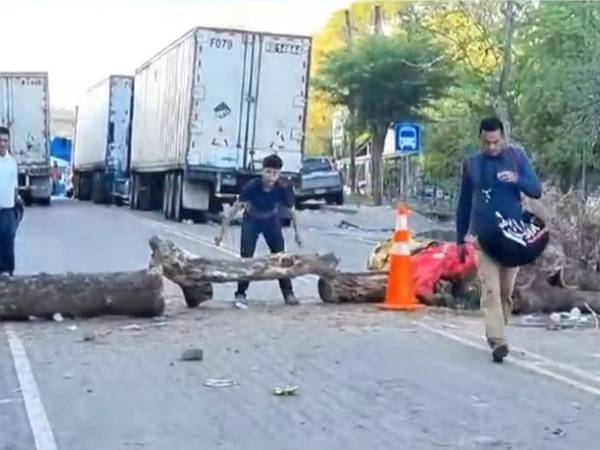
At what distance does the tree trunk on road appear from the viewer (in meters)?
14.0

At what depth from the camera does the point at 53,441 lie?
790cm

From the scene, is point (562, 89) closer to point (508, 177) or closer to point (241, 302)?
point (241, 302)

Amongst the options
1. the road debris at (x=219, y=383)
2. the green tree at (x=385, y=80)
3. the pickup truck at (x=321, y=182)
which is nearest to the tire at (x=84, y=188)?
the green tree at (x=385, y=80)

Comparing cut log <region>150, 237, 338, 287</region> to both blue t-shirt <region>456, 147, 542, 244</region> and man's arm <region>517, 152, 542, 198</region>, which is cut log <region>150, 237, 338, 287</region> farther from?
man's arm <region>517, 152, 542, 198</region>

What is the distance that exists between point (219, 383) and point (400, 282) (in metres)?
4.75

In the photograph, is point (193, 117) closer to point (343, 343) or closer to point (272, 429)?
point (343, 343)

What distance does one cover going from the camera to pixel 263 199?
1512 centimetres

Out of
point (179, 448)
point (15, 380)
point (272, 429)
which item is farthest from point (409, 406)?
point (15, 380)

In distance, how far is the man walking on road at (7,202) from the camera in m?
14.8

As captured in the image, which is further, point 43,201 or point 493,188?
point 43,201

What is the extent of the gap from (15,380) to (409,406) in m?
2.79

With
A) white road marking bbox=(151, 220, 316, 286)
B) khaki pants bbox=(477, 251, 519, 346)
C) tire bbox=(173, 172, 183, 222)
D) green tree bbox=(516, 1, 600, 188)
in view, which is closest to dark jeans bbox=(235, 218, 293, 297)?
white road marking bbox=(151, 220, 316, 286)

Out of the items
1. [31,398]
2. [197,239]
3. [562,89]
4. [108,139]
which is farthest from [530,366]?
[108,139]

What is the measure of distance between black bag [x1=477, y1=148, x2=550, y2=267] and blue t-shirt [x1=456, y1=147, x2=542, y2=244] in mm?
40
